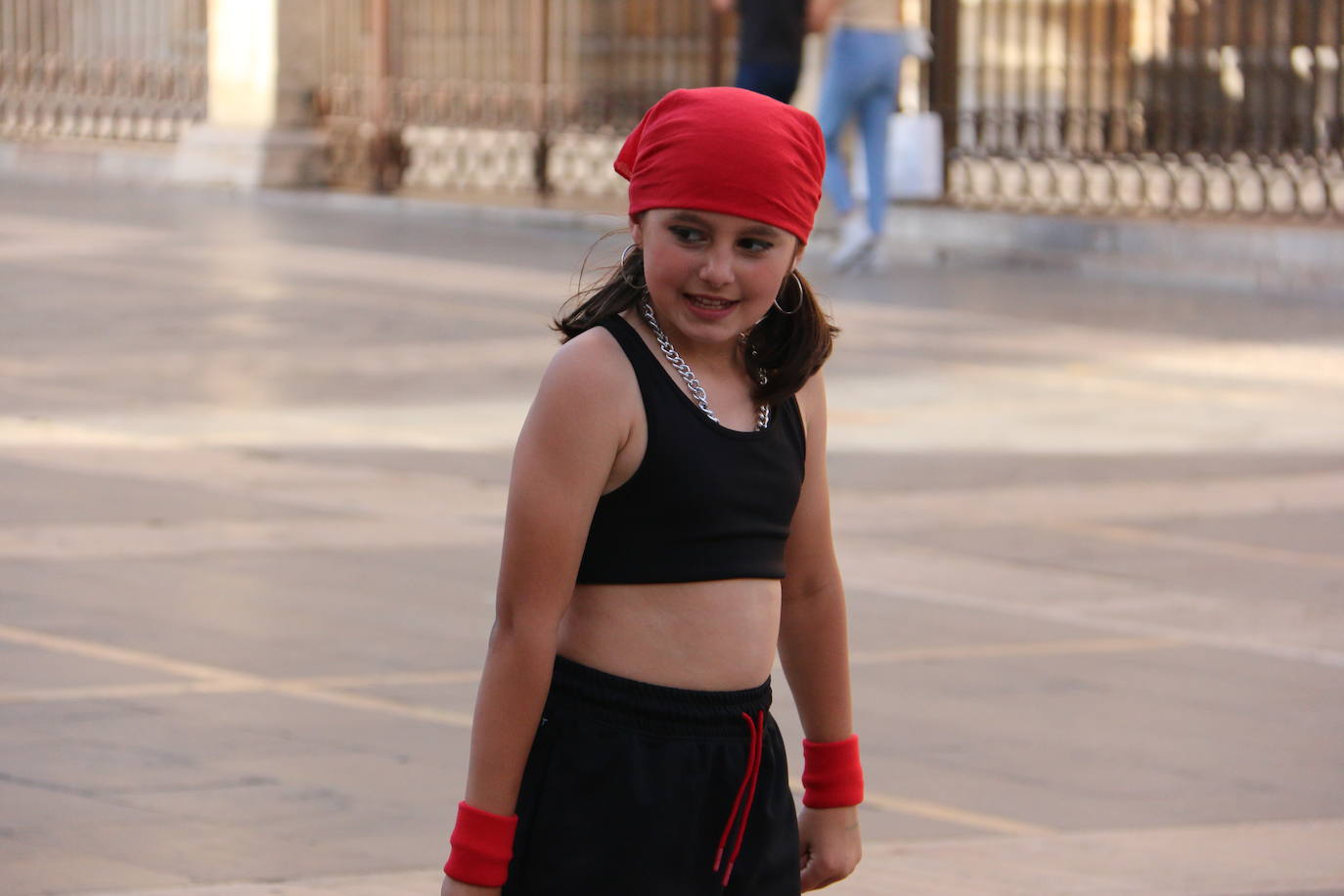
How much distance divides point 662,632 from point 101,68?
67.1 ft

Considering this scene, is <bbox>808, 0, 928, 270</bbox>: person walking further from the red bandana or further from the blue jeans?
the red bandana

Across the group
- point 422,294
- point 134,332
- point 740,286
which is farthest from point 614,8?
point 740,286

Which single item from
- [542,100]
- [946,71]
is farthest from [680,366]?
[542,100]

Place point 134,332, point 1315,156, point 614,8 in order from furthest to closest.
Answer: point 614,8, point 1315,156, point 134,332

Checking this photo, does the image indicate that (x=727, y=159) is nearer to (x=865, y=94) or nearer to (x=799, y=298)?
(x=799, y=298)

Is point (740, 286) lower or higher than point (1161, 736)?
higher

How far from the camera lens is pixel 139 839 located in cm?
381

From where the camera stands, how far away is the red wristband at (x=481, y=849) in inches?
89.0

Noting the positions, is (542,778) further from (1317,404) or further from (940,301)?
(940,301)

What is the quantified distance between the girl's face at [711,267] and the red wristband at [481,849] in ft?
1.65

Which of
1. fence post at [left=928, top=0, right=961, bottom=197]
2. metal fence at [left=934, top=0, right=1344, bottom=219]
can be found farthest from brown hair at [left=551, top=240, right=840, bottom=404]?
fence post at [left=928, top=0, right=961, bottom=197]

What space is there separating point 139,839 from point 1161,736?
1951 mm

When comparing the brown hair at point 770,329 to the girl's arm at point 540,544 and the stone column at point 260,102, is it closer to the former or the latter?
the girl's arm at point 540,544

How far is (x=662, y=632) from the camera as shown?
234cm
